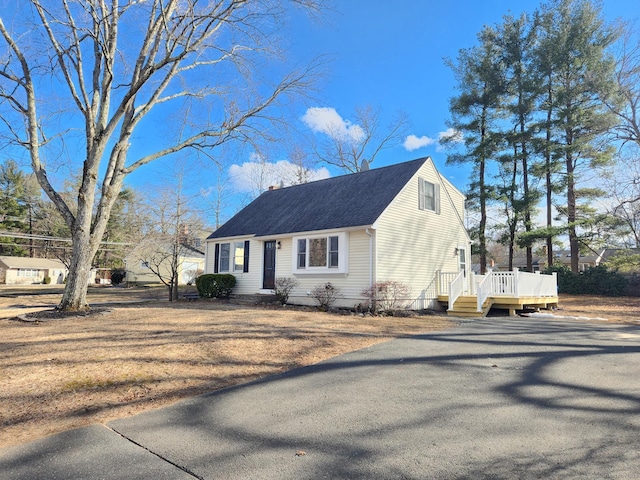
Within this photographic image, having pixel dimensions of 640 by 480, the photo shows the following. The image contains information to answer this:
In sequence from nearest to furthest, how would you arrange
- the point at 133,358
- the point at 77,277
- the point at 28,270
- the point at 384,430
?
the point at 384,430, the point at 133,358, the point at 77,277, the point at 28,270

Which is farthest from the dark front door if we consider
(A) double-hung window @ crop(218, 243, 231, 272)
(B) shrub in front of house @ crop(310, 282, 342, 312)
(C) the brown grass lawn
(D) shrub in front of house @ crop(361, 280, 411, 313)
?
(C) the brown grass lawn

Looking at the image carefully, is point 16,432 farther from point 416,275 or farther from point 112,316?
point 416,275

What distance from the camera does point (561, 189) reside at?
24.5m

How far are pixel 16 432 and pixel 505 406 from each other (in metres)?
4.72

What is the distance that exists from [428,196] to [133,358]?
1255 centimetres

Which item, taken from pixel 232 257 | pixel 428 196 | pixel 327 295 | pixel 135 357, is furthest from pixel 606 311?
pixel 135 357

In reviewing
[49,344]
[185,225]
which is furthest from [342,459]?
[185,225]

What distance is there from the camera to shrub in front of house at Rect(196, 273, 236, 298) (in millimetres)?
16781

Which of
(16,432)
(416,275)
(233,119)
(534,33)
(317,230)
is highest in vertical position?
(534,33)

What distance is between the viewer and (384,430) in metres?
3.56

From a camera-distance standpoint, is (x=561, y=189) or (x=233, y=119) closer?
(x=233, y=119)

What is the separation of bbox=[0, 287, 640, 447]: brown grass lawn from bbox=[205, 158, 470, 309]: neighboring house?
3.64 m

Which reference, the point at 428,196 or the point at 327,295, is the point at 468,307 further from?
the point at 327,295

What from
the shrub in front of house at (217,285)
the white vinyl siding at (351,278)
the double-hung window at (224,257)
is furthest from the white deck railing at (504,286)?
the double-hung window at (224,257)
